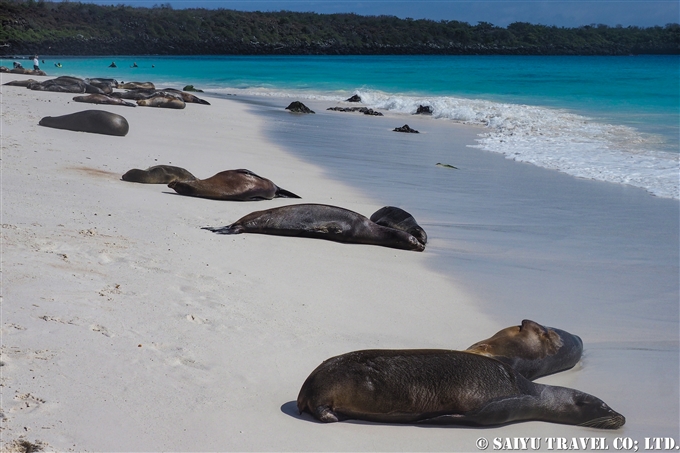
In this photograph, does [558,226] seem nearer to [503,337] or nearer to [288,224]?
[288,224]

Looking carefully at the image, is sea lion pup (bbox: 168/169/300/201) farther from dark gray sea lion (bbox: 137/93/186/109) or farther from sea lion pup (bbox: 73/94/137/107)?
dark gray sea lion (bbox: 137/93/186/109)

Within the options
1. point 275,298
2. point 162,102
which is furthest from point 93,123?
point 275,298

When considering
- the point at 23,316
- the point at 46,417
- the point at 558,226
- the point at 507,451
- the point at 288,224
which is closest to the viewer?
the point at 46,417

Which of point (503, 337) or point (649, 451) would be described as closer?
→ point (649, 451)

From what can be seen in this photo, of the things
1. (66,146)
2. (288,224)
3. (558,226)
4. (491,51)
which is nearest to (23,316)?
(288,224)

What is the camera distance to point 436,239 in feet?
23.2

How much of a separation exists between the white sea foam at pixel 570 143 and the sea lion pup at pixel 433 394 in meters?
6.60

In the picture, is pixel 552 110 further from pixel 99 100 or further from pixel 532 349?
pixel 532 349

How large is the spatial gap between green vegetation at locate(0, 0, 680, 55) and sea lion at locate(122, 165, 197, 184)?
2462 inches

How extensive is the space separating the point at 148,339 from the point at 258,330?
66 cm

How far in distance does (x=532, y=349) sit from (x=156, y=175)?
17.5ft

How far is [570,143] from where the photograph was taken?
14.6 metres

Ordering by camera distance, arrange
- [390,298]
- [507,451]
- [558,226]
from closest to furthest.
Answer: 1. [507,451]
2. [390,298]
3. [558,226]

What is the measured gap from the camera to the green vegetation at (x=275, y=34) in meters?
75.0
